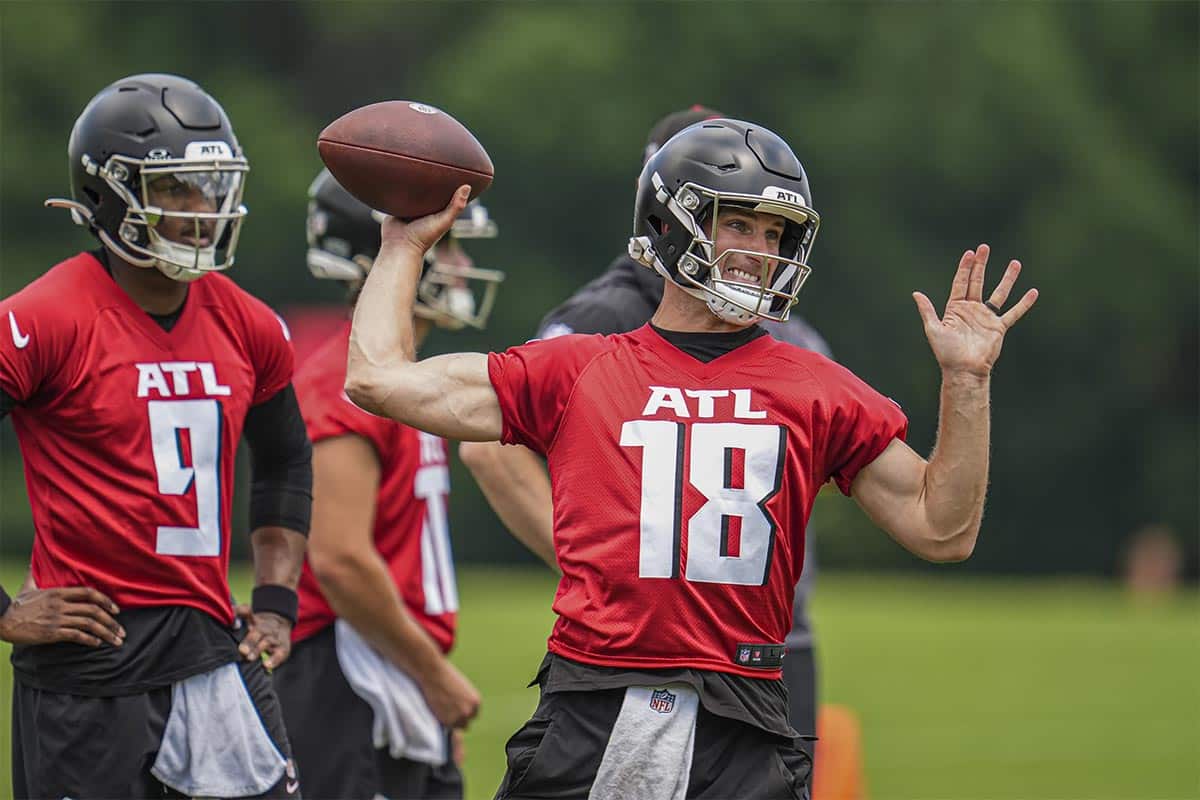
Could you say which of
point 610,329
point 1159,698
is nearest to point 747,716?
point 610,329

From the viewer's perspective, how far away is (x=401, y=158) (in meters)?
4.00

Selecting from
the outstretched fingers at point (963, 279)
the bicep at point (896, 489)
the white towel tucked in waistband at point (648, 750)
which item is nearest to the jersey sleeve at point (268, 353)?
the white towel tucked in waistband at point (648, 750)

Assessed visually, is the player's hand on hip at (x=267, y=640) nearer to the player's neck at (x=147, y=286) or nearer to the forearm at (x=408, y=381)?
the player's neck at (x=147, y=286)

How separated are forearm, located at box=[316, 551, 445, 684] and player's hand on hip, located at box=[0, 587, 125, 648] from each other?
899 mm

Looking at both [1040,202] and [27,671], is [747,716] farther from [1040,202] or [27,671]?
[1040,202]

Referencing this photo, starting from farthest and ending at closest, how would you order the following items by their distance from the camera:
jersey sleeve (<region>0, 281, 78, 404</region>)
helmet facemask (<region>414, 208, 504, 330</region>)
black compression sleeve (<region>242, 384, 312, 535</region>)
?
helmet facemask (<region>414, 208, 504, 330</region>), black compression sleeve (<region>242, 384, 312, 535</region>), jersey sleeve (<region>0, 281, 78, 404</region>)

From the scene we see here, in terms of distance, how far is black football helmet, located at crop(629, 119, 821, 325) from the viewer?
3.88 meters

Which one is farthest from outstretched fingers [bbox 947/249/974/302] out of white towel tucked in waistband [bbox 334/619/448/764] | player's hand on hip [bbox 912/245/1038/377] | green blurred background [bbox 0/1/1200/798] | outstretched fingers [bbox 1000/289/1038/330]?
green blurred background [bbox 0/1/1200/798]

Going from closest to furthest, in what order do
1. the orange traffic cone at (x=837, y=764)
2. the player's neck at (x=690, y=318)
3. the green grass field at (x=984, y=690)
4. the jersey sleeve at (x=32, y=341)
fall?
1. the player's neck at (x=690, y=318)
2. the jersey sleeve at (x=32, y=341)
3. the orange traffic cone at (x=837, y=764)
4. the green grass field at (x=984, y=690)

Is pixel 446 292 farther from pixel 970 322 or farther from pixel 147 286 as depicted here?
pixel 970 322

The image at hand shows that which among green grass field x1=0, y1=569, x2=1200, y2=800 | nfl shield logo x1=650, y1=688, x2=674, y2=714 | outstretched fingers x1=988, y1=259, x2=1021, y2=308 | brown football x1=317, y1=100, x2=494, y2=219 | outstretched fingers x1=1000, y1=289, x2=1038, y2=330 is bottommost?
green grass field x1=0, y1=569, x2=1200, y2=800

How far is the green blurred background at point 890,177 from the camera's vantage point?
3375 centimetres

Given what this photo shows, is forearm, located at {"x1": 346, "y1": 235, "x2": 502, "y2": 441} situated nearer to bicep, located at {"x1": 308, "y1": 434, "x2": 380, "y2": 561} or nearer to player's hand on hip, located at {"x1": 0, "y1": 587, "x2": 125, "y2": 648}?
player's hand on hip, located at {"x1": 0, "y1": 587, "x2": 125, "y2": 648}

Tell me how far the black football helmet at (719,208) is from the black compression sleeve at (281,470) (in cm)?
127
